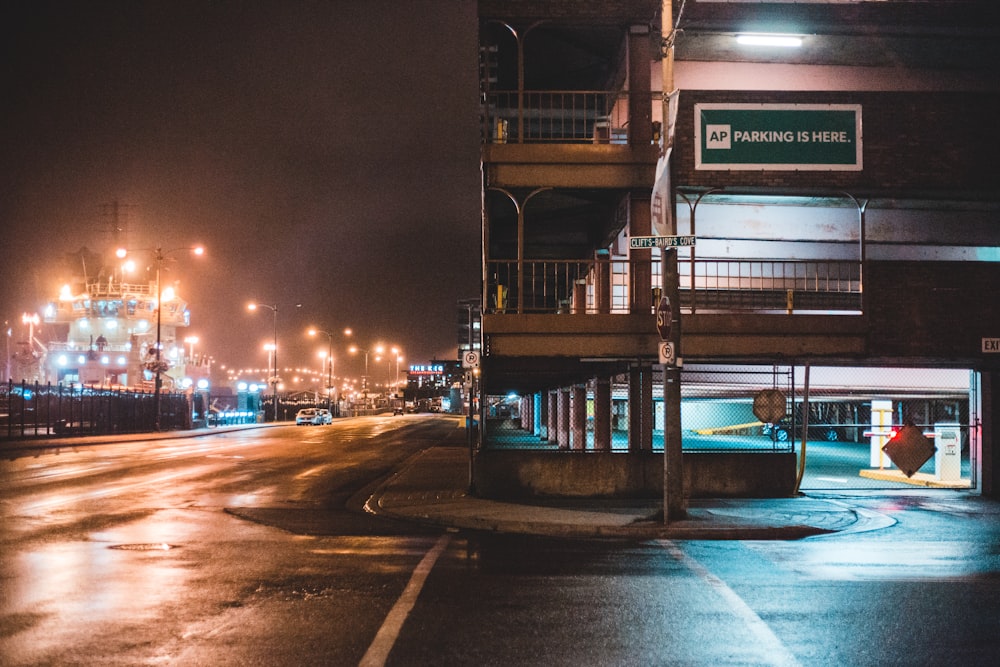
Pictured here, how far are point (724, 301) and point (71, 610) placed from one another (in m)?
15.0

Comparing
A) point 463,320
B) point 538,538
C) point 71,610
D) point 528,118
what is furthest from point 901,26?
point 463,320

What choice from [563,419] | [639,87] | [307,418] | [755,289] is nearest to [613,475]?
[755,289]

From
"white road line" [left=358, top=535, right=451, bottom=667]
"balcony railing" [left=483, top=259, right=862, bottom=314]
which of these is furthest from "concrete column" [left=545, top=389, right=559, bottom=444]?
"white road line" [left=358, top=535, right=451, bottom=667]

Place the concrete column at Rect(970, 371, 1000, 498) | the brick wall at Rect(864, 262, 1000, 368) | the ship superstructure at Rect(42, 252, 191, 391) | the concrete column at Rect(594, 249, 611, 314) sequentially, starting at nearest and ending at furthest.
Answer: the brick wall at Rect(864, 262, 1000, 368) → the concrete column at Rect(970, 371, 1000, 498) → the concrete column at Rect(594, 249, 611, 314) → the ship superstructure at Rect(42, 252, 191, 391)

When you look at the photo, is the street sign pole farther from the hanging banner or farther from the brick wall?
the brick wall

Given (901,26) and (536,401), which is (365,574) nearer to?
(901,26)

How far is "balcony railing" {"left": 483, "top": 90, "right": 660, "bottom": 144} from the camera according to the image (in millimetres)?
17609

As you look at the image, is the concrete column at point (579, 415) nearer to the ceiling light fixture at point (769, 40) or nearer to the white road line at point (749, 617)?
the ceiling light fixture at point (769, 40)

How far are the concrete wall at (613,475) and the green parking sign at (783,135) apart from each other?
540 centimetres

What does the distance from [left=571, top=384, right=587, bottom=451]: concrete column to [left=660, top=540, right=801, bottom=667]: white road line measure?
13416mm

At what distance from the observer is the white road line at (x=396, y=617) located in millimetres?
6301

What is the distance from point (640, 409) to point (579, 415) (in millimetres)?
8229

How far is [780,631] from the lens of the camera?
23.3ft

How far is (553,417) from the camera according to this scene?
3431 centimetres
